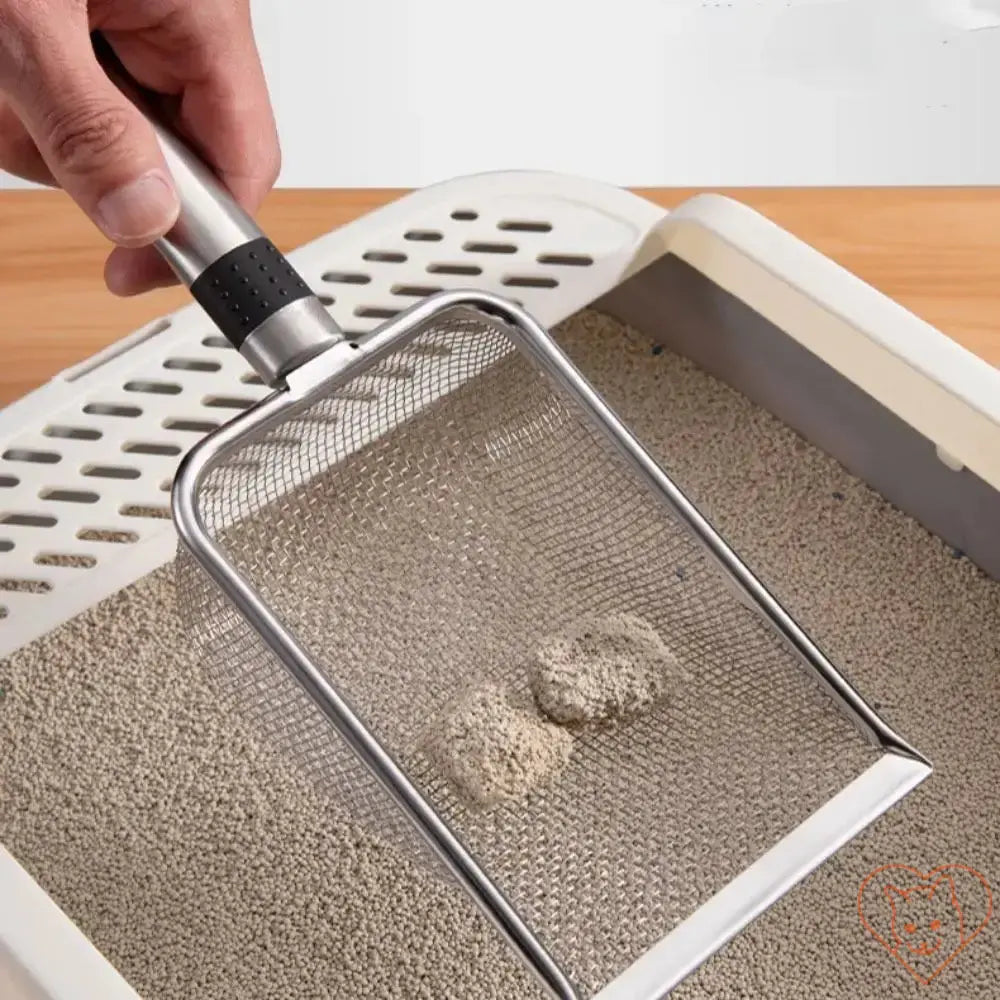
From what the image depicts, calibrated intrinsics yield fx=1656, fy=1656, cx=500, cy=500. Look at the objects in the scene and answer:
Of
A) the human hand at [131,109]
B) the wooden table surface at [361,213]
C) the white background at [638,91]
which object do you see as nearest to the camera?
the human hand at [131,109]

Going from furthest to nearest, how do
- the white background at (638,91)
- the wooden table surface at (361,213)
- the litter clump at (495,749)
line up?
the white background at (638,91) → the wooden table surface at (361,213) → the litter clump at (495,749)

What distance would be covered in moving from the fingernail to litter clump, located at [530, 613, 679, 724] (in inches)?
10.3

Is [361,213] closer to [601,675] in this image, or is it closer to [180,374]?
[180,374]

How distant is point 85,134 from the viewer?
57 cm

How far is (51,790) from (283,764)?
0.36ft

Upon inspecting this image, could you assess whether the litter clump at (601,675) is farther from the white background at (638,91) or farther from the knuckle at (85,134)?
the white background at (638,91)

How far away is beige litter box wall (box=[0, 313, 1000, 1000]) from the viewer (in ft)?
2.35

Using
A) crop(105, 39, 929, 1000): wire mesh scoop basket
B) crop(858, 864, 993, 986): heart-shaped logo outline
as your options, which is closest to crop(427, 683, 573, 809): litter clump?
crop(105, 39, 929, 1000): wire mesh scoop basket

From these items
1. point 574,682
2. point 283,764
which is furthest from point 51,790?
point 574,682

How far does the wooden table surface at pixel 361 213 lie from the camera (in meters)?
0.92

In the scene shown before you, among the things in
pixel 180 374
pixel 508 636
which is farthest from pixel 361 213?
pixel 508 636

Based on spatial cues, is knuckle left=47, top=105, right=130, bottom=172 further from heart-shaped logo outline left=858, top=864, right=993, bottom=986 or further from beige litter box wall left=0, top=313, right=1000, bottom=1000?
heart-shaped logo outline left=858, top=864, right=993, bottom=986

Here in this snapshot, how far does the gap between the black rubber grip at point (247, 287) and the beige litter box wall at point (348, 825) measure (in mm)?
256

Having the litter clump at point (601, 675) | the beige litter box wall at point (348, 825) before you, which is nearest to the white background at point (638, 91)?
the beige litter box wall at point (348, 825)
